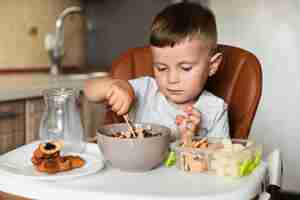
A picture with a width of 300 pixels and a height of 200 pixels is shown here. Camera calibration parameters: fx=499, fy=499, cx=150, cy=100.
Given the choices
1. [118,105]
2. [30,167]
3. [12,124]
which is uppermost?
[118,105]

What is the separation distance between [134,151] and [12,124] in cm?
138

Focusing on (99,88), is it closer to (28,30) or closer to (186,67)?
(186,67)

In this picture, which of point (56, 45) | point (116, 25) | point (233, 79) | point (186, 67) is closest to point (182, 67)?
point (186, 67)

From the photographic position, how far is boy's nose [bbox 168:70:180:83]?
123 centimetres

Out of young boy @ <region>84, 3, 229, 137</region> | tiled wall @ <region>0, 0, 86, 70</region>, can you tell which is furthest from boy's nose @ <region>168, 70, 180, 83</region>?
tiled wall @ <region>0, 0, 86, 70</region>

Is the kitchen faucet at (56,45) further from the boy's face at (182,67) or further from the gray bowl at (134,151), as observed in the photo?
the gray bowl at (134,151)

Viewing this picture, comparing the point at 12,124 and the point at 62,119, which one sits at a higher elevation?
the point at 62,119

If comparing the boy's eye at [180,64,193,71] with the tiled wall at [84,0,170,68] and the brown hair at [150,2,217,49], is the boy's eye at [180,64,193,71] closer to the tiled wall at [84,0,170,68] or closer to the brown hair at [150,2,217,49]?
the brown hair at [150,2,217,49]

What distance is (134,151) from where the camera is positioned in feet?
3.04

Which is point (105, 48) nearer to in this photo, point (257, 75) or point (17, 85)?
point (17, 85)

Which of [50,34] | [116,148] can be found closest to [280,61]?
[50,34]

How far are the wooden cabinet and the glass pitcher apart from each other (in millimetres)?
1087

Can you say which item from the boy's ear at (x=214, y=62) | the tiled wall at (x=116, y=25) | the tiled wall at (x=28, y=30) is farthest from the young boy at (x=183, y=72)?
the tiled wall at (x=116, y=25)

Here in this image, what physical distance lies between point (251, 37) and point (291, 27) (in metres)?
0.23
